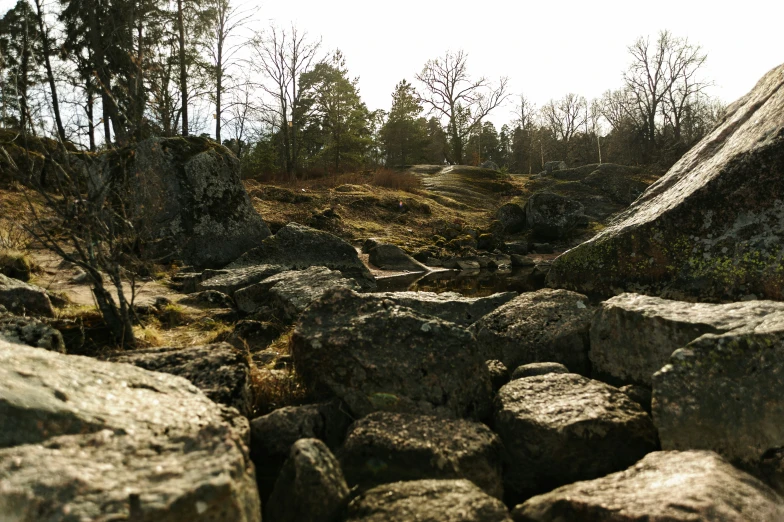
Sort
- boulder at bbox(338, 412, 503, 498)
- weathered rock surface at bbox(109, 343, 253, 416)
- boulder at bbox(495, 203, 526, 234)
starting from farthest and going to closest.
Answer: boulder at bbox(495, 203, 526, 234), weathered rock surface at bbox(109, 343, 253, 416), boulder at bbox(338, 412, 503, 498)

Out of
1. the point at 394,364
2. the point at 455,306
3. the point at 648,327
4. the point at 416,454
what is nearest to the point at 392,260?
the point at 455,306

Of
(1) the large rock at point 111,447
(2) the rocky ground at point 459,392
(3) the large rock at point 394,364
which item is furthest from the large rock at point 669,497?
(1) the large rock at point 111,447

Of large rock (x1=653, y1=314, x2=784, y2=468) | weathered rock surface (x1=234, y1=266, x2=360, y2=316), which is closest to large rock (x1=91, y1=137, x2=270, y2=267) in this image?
weathered rock surface (x1=234, y1=266, x2=360, y2=316)

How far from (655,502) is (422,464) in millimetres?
1056

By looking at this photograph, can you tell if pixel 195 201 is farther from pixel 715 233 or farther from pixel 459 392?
pixel 715 233

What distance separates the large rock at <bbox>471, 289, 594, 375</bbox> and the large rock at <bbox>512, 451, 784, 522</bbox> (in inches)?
70.4

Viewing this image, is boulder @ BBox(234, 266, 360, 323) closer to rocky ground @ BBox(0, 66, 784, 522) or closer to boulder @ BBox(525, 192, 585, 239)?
rocky ground @ BBox(0, 66, 784, 522)

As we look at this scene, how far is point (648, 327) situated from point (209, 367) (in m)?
2.96

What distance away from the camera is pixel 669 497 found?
85.0 inches

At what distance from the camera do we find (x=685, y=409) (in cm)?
285

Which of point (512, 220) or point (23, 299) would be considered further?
point (512, 220)

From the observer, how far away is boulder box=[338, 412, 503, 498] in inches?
106

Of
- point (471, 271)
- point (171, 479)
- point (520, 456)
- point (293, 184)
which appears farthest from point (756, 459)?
point (293, 184)

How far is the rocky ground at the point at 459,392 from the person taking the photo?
6.93 feet
